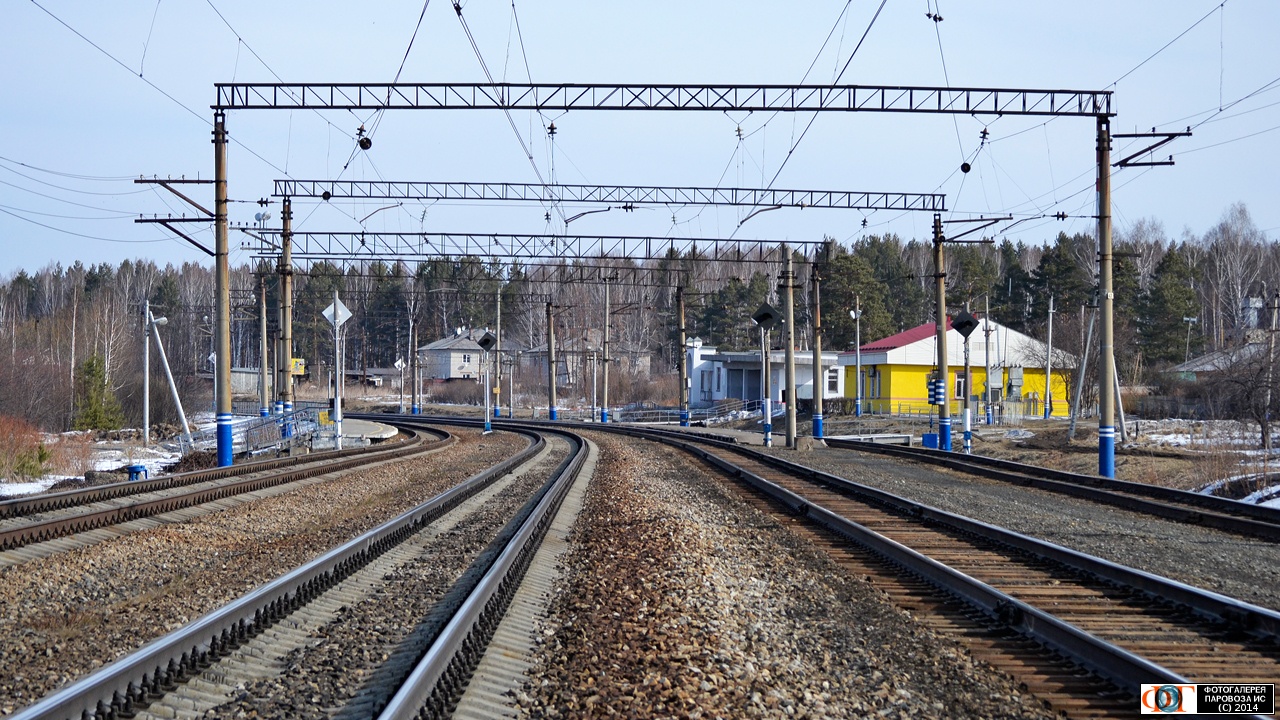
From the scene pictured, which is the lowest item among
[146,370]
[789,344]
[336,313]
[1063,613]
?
[1063,613]

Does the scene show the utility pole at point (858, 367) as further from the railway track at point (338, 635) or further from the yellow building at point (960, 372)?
the railway track at point (338, 635)

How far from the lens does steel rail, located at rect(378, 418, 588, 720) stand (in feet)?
17.4

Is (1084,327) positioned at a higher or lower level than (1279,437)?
higher

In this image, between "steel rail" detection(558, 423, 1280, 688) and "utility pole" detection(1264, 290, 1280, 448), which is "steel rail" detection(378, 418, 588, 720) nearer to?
"steel rail" detection(558, 423, 1280, 688)

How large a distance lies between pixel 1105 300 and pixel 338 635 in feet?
68.5

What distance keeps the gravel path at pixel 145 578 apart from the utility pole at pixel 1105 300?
49.2 ft

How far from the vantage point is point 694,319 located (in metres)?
110

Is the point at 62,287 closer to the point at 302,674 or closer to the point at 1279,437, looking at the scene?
the point at 1279,437

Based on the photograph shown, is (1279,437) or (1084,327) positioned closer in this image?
(1279,437)

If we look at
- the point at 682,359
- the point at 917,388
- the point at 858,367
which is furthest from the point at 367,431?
the point at 917,388

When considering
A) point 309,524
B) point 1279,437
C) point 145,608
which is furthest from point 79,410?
point 1279,437

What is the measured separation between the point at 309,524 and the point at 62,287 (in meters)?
145

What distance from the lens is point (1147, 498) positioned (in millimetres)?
18422

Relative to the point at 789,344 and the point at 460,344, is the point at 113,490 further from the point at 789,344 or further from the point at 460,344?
the point at 460,344
